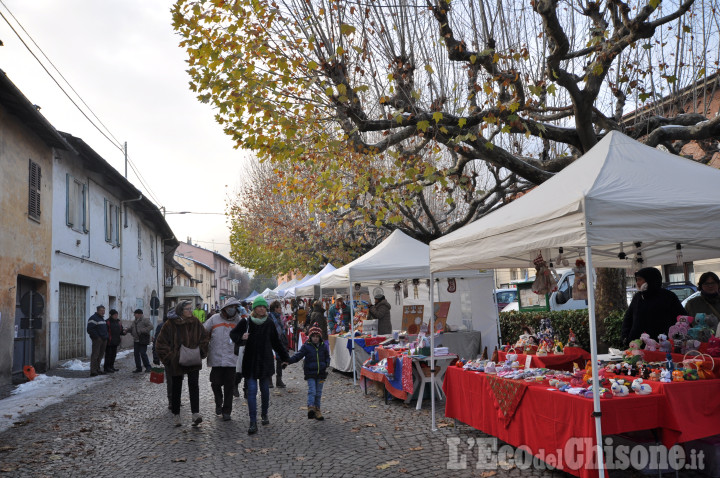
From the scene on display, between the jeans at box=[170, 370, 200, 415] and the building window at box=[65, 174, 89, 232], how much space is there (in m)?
11.2

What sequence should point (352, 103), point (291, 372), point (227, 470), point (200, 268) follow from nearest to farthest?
point (227, 470)
point (352, 103)
point (291, 372)
point (200, 268)

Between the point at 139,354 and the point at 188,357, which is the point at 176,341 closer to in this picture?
the point at 188,357

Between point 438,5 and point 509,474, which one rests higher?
point 438,5

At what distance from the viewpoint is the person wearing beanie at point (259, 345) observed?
25.1 ft

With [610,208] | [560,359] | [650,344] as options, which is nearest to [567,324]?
[560,359]

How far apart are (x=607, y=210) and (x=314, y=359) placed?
4631 millimetres

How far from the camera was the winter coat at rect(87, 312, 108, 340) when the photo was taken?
571 inches

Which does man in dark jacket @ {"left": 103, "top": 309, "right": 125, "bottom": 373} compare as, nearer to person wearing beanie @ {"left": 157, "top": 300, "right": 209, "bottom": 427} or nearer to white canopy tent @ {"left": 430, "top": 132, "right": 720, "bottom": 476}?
person wearing beanie @ {"left": 157, "top": 300, "right": 209, "bottom": 427}

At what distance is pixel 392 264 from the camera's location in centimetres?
1127

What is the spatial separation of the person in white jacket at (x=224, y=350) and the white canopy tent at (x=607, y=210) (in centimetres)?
348

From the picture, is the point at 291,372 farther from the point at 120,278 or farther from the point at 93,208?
the point at 120,278

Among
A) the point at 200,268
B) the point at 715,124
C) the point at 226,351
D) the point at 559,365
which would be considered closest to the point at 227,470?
the point at 226,351

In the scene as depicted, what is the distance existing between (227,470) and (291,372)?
8648mm

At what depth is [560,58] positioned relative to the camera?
27.2ft
